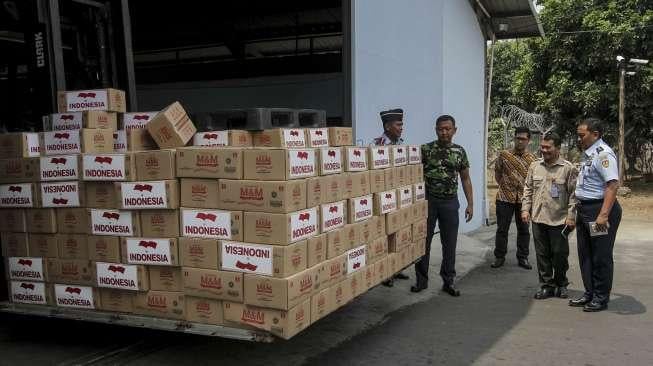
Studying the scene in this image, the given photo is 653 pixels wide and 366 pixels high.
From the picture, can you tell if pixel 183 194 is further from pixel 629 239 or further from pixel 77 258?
pixel 629 239

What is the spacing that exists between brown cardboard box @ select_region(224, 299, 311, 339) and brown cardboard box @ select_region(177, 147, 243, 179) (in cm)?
79

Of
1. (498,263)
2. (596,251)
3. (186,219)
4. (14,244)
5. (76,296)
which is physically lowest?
(498,263)

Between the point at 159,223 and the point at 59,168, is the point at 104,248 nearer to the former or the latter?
the point at 159,223

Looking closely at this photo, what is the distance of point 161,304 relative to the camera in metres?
3.67

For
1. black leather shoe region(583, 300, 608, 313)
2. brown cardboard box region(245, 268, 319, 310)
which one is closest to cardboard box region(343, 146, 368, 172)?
brown cardboard box region(245, 268, 319, 310)

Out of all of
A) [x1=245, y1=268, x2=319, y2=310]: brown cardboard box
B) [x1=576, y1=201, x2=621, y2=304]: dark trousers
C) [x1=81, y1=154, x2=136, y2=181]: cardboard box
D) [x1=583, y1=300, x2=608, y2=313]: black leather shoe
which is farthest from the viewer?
[x1=583, y1=300, x2=608, y2=313]: black leather shoe

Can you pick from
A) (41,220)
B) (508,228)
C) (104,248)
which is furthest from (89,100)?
(508,228)

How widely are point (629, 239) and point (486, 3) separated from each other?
5.13 metres

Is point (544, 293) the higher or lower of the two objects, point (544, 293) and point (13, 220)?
the lower

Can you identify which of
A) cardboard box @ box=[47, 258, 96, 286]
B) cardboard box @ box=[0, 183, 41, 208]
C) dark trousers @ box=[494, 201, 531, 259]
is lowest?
dark trousers @ box=[494, 201, 531, 259]

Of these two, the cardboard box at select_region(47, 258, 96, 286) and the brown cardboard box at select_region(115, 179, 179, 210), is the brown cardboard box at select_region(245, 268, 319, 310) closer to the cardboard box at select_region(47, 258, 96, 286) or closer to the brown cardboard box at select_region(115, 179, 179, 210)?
the brown cardboard box at select_region(115, 179, 179, 210)

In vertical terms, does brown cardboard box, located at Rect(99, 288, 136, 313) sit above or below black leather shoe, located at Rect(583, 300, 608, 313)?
above

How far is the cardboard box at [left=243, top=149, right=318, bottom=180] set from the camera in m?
3.31

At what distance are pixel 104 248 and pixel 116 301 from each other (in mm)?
367
